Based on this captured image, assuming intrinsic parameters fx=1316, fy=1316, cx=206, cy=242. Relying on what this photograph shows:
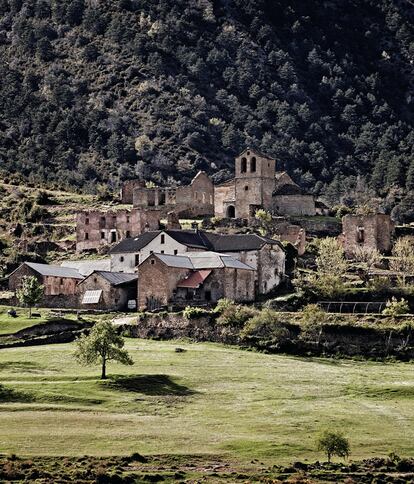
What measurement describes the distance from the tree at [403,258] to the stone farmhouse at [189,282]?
14624 millimetres

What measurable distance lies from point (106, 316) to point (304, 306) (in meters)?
16.3

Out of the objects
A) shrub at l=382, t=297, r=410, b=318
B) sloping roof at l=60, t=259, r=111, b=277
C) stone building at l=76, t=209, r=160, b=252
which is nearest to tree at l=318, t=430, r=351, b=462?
shrub at l=382, t=297, r=410, b=318

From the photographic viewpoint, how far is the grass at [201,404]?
217 ft

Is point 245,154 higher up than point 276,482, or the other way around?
point 245,154

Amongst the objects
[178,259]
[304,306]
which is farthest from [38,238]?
[304,306]

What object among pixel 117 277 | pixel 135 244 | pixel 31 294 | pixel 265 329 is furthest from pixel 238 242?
pixel 31 294

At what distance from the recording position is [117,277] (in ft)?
379

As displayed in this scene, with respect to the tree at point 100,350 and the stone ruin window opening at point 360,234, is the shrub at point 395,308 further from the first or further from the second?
the stone ruin window opening at point 360,234

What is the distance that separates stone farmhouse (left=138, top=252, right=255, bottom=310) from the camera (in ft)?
364

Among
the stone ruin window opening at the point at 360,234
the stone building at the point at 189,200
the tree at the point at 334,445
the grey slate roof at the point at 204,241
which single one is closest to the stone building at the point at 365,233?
the stone ruin window opening at the point at 360,234

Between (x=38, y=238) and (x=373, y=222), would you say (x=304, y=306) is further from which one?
(x=38, y=238)

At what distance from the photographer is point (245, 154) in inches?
5792

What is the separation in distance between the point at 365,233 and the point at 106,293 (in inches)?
1278

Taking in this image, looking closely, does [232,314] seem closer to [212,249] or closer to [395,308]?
[395,308]
